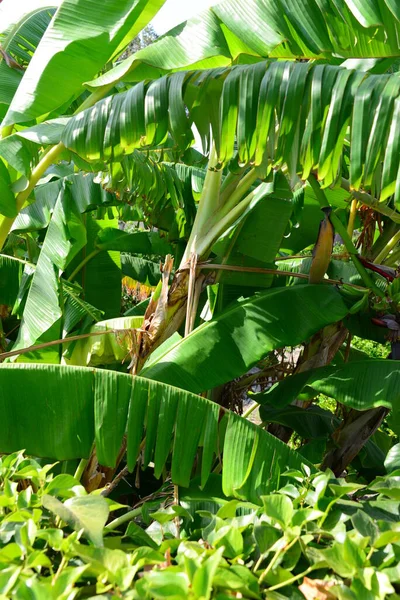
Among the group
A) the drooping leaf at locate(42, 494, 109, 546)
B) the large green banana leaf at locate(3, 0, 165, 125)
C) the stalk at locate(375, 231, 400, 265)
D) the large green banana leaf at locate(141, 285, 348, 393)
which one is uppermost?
the large green banana leaf at locate(3, 0, 165, 125)

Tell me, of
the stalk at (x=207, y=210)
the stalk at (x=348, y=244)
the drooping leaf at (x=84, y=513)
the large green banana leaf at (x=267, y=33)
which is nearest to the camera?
the drooping leaf at (x=84, y=513)

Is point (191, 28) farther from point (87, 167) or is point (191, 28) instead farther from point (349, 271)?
point (349, 271)

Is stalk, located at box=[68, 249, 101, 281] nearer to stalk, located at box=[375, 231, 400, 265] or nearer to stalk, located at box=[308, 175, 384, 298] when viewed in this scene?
stalk, located at box=[308, 175, 384, 298]

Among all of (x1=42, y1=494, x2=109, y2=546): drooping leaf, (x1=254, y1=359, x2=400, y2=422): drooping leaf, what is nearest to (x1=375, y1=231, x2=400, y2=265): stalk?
(x1=254, y1=359, x2=400, y2=422): drooping leaf

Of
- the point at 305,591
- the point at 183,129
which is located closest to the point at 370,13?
the point at 183,129

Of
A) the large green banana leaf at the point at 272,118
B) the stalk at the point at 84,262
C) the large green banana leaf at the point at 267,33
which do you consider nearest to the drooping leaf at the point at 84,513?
the large green banana leaf at the point at 272,118

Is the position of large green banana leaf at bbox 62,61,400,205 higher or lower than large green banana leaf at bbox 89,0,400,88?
lower

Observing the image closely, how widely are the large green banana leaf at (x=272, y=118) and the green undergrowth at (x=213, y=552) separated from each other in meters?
1.07

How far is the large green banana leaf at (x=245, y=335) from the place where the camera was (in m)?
2.65

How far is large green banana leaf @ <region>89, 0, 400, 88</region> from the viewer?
231 centimetres

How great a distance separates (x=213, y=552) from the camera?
4.34 feet

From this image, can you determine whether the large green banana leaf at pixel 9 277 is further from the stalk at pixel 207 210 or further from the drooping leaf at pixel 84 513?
the drooping leaf at pixel 84 513

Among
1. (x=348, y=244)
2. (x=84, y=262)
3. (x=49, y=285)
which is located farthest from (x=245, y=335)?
(x=84, y=262)

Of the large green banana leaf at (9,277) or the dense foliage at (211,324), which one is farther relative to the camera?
the large green banana leaf at (9,277)
